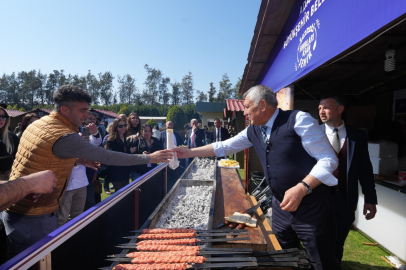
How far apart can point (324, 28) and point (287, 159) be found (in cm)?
113

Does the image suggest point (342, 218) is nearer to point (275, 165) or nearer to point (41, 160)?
point (275, 165)

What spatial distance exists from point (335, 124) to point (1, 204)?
10.4 ft

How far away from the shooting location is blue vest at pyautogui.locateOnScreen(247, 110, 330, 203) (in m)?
2.12

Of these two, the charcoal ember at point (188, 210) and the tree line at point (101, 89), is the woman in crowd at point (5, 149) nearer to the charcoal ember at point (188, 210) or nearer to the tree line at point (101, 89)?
the charcoal ember at point (188, 210)

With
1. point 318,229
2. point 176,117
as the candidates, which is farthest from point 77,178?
point 176,117

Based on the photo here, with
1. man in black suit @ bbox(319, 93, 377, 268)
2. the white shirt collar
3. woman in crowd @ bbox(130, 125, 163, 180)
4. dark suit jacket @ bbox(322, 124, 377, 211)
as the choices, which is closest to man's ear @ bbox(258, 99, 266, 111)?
the white shirt collar

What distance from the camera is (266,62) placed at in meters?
5.15

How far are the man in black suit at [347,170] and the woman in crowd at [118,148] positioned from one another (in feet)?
13.4

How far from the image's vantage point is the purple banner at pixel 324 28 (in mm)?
1350

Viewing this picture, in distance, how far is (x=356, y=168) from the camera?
2709 mm

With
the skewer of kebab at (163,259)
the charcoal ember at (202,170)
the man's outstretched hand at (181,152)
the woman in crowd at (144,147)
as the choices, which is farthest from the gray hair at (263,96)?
the woman in crowd at (144,147)

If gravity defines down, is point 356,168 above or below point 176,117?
below

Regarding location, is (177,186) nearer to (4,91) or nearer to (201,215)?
(201,215)

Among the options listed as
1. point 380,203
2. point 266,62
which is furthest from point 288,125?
point 266,62
